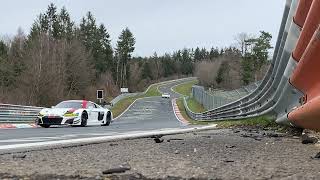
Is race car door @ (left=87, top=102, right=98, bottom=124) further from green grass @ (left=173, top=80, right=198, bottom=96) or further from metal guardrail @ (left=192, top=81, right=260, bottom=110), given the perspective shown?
green grass @ (left=173, top=80, right=198, bottom=96)

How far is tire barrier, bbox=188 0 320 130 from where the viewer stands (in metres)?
5.86

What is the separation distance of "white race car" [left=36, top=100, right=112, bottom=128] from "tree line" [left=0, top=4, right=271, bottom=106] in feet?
131

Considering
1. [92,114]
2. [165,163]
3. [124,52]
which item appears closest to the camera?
[165,163]

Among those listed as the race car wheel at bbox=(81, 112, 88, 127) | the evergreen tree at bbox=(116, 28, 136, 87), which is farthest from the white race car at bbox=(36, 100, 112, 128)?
the evergreen tree at bbox=(116, 28, 136, 87)

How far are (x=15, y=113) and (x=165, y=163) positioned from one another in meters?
25.8

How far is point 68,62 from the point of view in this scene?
8894cm

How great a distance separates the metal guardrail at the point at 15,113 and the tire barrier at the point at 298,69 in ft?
62.3

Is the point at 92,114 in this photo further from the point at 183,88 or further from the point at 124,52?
the point at 183,88

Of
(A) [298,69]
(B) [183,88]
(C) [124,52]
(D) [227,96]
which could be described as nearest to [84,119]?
(D) [227,96]

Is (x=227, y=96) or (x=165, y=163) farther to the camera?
(x=227, y=96)

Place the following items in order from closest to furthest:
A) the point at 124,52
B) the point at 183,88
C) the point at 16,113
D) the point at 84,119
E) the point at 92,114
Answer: the point at 84,119, the point at 92,114, the point at 16,113, the point at 124,52, the point at 183,88

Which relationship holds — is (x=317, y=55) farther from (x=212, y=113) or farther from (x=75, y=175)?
(x=212, y=113)

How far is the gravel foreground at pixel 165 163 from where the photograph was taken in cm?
422

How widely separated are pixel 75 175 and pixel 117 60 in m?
140
